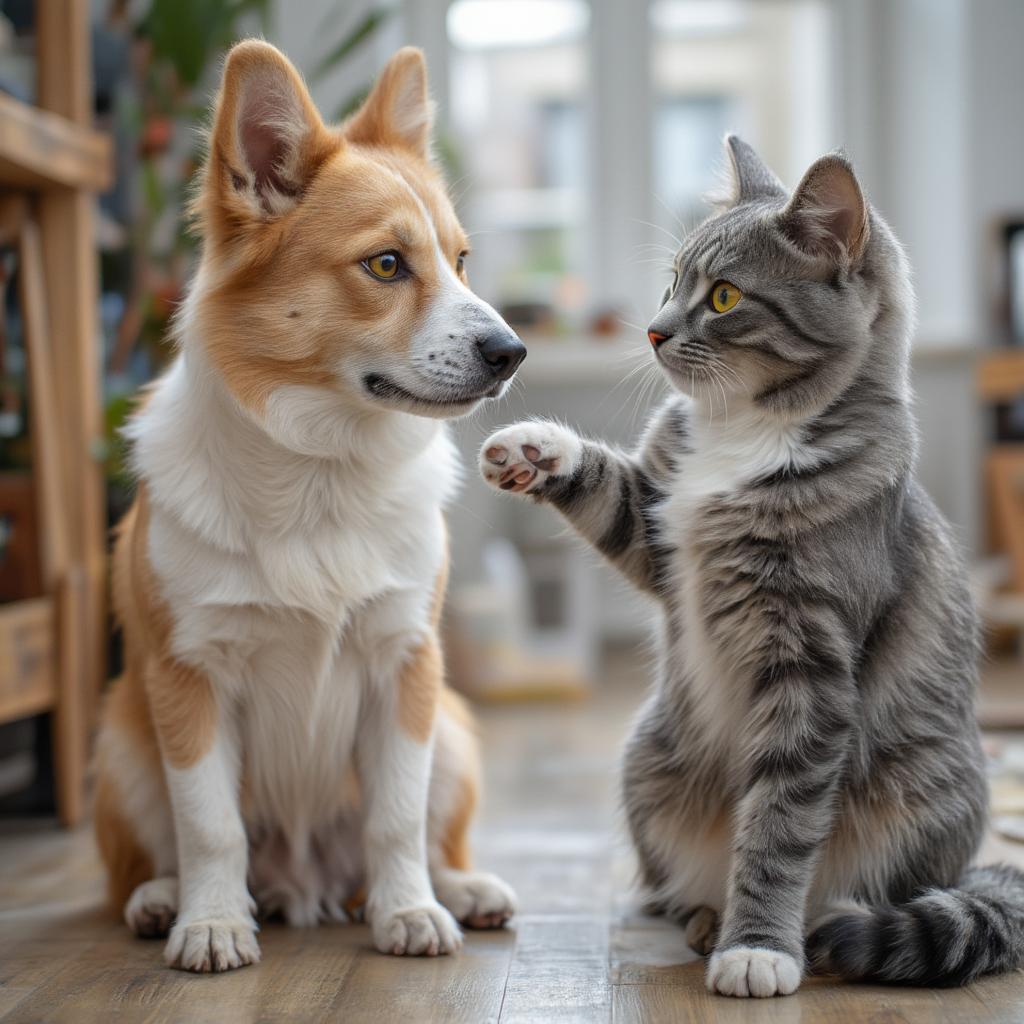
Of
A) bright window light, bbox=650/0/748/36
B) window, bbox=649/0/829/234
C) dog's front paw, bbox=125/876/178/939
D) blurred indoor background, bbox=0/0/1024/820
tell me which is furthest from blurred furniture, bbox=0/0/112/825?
bright window light, bbox=650/0/748/36

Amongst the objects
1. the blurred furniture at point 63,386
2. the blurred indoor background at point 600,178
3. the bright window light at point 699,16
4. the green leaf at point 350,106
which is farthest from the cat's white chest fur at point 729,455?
the bright window light at point 699,16

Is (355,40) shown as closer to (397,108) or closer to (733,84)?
(397,108)

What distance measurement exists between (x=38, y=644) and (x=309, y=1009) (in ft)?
4.07

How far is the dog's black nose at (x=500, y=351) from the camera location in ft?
4.98

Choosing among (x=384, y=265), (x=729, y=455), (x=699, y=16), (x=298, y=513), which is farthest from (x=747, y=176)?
(x=699, y=16)

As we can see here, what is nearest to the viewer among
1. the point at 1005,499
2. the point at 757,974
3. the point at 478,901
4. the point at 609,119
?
the point at 757,974

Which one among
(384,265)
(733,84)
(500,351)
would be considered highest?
(733,84)

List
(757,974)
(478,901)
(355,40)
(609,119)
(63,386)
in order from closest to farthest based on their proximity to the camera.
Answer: (757,974), (478,901), (63,386), (355,40), (609,119)

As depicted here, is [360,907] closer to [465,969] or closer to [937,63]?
[465,969]

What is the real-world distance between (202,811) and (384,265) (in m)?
0.71

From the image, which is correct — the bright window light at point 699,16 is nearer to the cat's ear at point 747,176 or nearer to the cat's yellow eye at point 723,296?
the cat's ear at point 747,176

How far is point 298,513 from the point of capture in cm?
159

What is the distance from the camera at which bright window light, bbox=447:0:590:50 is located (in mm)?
4668

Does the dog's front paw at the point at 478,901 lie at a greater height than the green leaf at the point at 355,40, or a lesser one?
lesser
